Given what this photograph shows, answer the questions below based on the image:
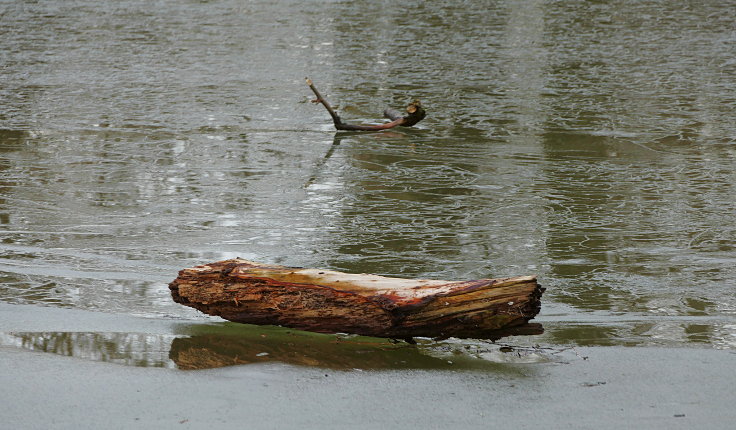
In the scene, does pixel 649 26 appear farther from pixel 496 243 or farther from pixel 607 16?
pixel 496 243

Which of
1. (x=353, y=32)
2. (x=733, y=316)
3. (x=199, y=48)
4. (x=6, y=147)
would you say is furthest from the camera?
(x=353, y=32)

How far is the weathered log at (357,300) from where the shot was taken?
4.43 meters

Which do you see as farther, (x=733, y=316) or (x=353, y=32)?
(x=353, y=32)

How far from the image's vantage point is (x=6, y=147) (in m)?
9.05

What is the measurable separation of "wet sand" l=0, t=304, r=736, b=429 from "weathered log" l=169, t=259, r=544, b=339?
0.22 meters

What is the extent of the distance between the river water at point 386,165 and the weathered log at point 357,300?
174mm

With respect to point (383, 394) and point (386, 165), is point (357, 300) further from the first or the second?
point (386, 165)

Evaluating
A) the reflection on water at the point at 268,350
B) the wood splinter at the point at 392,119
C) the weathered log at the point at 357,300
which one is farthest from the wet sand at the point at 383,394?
the wood splinter at the point at 392,119

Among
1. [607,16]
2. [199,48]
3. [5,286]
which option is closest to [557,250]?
[5,286]

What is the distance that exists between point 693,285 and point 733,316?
0.48 meters

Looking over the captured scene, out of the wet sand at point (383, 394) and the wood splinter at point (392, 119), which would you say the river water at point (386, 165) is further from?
the wet sand at point (383, 394)

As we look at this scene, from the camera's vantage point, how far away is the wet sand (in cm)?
393

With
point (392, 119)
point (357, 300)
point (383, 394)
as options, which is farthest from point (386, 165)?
point (383, 394)

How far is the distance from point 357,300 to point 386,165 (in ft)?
12.8
